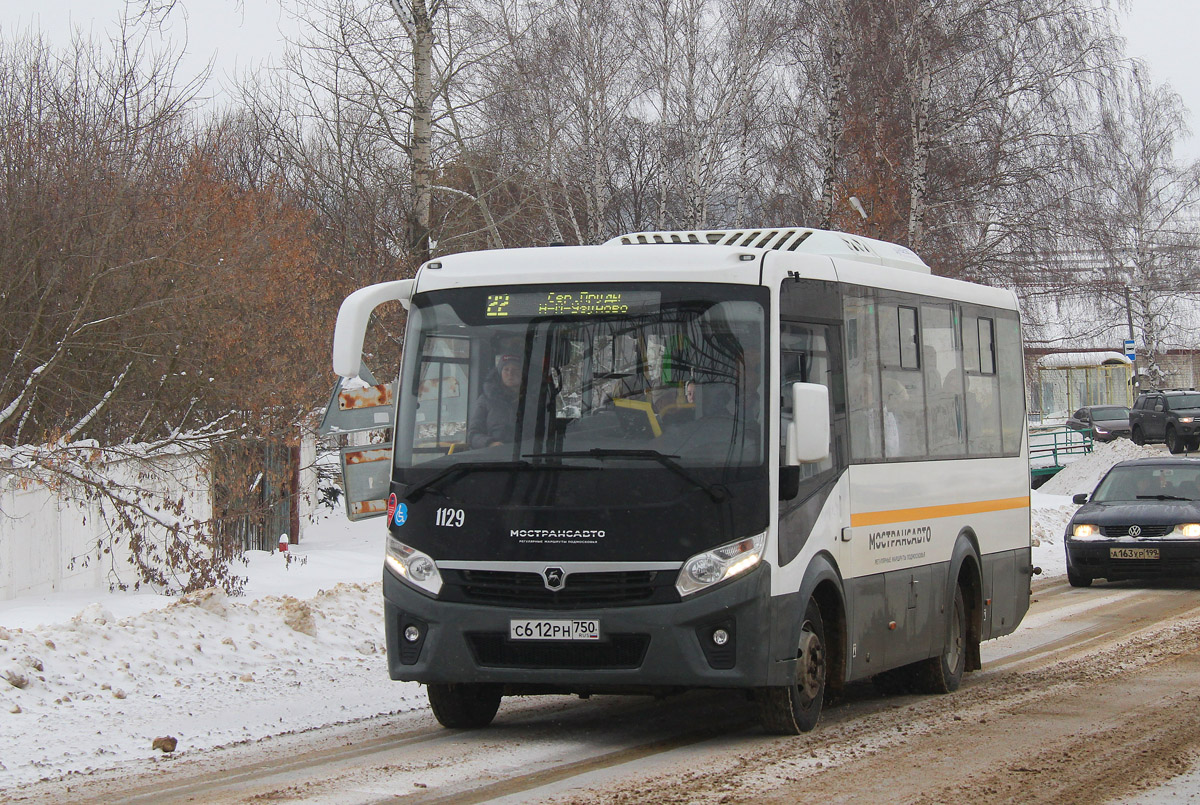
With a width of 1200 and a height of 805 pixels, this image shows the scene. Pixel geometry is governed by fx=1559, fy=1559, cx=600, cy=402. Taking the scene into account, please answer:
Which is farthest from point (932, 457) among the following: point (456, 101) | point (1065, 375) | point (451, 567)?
point (1065, 375)

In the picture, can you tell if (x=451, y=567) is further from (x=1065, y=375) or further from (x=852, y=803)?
(x=1065, y=375)

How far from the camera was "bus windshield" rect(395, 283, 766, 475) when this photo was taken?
8.28m

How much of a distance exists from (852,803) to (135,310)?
10072 mm

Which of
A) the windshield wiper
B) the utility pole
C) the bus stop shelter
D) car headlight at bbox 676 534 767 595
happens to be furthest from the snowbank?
the bus stop shelter

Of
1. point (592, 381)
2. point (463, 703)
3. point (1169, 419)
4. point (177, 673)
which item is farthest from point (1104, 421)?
point (592, 381)

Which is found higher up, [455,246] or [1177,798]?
[455,246]

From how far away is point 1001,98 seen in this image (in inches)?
1211

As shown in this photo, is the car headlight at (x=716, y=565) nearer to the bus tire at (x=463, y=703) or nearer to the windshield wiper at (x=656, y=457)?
the windshield wiper at (x=656, y=457)

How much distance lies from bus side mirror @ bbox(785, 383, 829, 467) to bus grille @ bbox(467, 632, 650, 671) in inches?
50.9

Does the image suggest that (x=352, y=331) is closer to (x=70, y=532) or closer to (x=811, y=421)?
(x=811, y=421)

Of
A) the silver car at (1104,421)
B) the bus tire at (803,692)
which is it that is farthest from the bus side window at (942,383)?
the silver car at (1104,421)

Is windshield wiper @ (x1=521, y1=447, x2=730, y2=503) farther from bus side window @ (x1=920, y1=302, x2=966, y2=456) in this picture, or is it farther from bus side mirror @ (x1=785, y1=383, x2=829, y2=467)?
bus side window @ (x1=920, y1=302, x2=966, y2=456)

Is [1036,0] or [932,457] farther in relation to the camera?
[1036,0]

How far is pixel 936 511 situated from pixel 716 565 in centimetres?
313
